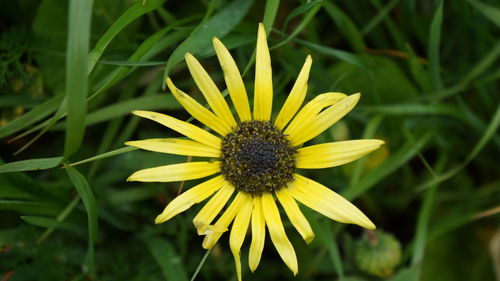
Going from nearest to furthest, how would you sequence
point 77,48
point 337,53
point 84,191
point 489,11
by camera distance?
point 77,48 → point 84,191 → point 337,53 → point 489,11

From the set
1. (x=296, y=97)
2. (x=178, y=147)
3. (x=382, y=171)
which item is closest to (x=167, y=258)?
(x=178, y=147)

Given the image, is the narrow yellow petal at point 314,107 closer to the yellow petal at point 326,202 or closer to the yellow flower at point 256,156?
the yellow flower at point 256,156

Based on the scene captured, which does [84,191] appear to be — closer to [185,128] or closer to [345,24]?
[185,128]

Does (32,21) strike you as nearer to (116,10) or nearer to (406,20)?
(116,10)

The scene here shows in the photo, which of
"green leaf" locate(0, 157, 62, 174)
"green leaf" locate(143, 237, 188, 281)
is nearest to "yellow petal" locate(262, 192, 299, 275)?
"green leaf" locate(143, 237, 188, 281)

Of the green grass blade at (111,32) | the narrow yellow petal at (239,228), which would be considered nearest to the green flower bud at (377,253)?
the narrow yellow petal at (239,228)

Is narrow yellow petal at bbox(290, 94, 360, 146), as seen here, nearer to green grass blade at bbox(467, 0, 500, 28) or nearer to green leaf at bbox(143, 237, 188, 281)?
green leaf at bbox(143, 237, 188, 281)
